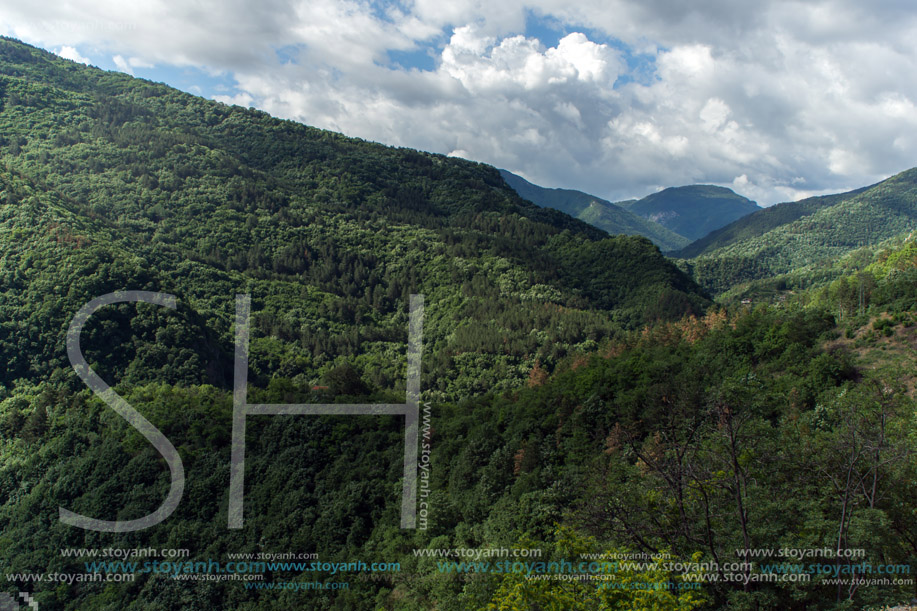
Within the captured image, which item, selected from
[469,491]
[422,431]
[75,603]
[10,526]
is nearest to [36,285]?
[10,526]

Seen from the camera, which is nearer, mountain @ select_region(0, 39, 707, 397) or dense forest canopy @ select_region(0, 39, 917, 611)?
dense forest canopy @ select_region(0, 39, 917, 611)

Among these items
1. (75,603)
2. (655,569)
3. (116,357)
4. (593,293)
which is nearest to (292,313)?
(116,357)

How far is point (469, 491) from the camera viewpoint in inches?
1768

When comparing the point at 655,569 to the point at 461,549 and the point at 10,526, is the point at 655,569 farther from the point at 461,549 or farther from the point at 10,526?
the point at 10,526

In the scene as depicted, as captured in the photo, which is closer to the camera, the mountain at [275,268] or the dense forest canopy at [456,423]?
the dense forest canopy at [456,423]

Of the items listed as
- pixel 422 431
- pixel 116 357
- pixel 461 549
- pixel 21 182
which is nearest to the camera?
pixel 461 549

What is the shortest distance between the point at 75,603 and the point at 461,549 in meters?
35.4

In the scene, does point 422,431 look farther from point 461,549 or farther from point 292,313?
point 292,313

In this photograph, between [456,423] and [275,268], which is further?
[275,268]

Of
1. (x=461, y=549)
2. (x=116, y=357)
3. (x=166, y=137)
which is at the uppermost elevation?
(x=166, y=137)

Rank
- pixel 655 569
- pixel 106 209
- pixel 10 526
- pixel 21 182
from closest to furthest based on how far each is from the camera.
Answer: pixel 655 569
pixel 10 526
pixel 21 182
pixel 106 209

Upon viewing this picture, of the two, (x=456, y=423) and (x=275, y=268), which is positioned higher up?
(x=275, y=268)

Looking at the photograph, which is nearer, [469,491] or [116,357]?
[469,491]

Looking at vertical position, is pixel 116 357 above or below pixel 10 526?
above
